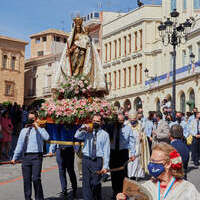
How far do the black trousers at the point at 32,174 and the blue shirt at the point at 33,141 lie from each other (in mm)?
111

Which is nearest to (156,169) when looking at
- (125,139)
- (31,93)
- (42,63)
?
(125,139)

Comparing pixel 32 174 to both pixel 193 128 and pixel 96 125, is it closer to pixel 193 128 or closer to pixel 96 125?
pixel 96 125

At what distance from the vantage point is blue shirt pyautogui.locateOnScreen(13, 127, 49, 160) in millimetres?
8789

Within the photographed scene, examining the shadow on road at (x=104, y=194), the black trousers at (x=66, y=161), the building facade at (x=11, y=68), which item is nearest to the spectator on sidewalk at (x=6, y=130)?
the shadow on road at (x=104, y=194)

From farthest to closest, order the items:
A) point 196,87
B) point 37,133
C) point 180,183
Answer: point 196,87
point 37,133
point 180,183

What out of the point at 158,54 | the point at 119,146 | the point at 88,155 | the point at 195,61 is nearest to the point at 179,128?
the point at 119,146

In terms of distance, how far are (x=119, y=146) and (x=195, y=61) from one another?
30412 millimetres

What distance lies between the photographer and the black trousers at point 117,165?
923cm

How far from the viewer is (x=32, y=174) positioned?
8727mm

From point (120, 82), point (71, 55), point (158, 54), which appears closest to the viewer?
point (71, 55)

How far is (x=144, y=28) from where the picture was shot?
4859 centimetres

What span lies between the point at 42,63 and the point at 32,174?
59.7 metres

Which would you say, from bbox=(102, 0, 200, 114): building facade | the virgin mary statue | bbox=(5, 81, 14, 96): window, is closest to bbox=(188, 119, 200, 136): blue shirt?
the virgin mary statue

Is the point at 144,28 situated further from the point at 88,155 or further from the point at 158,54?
the point at 88,155
